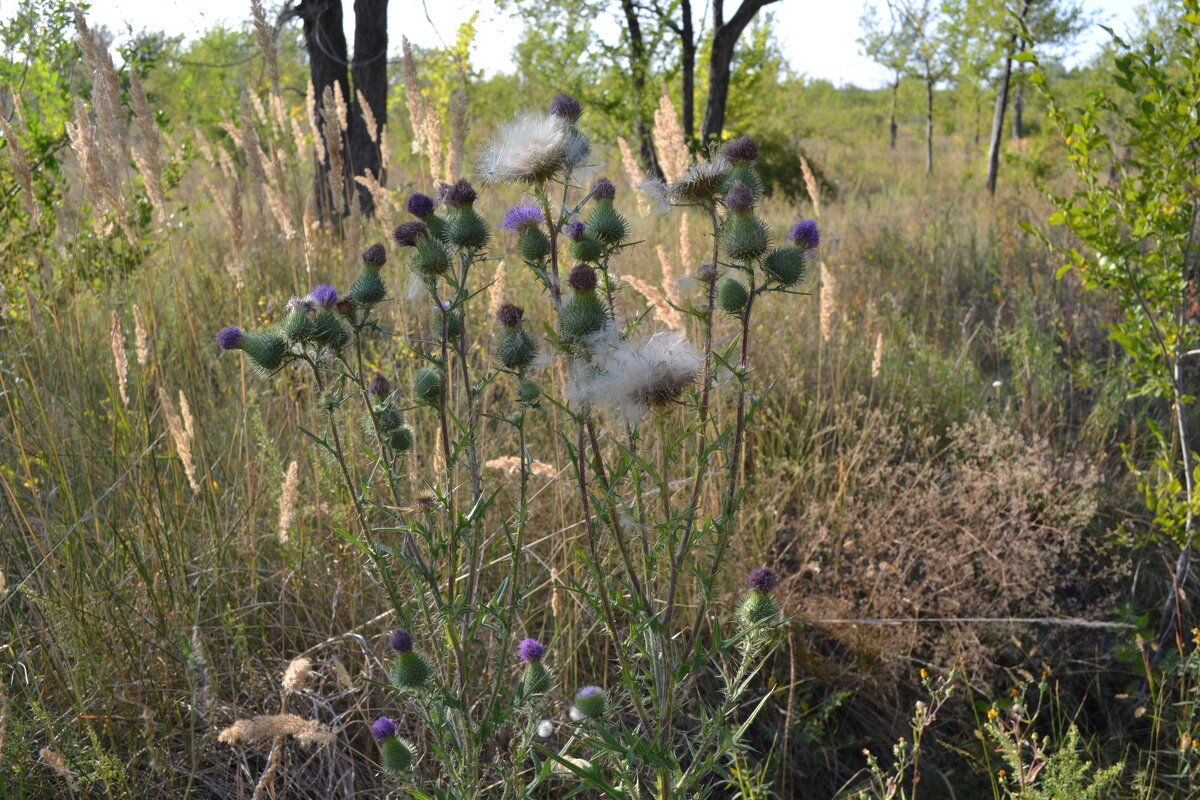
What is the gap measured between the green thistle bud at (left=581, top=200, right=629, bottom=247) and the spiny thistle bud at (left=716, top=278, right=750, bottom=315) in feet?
0.68

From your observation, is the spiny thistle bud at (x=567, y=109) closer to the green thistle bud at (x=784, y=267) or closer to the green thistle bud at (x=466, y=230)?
the green thistle bud at (x=466, y=230)

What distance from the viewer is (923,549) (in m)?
3.05

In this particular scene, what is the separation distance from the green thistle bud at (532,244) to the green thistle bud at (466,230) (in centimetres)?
8

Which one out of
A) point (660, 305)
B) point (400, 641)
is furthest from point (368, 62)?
point (400, 641)

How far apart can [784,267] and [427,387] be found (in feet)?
2.33

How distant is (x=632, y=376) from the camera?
1428 mm

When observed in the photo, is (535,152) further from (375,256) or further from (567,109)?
(375,256)

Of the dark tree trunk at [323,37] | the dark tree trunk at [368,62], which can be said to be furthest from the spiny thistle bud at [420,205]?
the dark tree trunk at [323,37]

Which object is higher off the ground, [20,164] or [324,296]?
[20,164]

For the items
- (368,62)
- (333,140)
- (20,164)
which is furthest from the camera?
(368,62)

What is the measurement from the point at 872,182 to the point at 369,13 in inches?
523

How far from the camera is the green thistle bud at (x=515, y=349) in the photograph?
159 centimetres

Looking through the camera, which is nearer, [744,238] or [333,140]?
[744,238]

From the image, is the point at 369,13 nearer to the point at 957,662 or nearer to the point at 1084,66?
the point at 957,662
